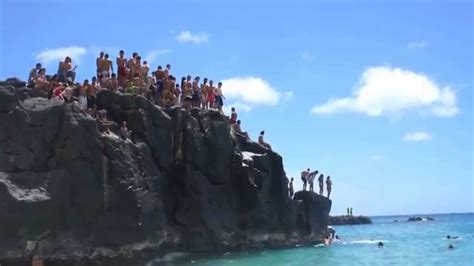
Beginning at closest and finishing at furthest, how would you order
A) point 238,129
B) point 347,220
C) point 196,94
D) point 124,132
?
point 124,132 < point 196,94 < point 238,129 < point 347,220

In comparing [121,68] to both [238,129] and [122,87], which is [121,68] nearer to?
[122,87]

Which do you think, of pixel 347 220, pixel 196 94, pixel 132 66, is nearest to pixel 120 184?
pixel 132 66

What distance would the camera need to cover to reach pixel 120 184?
2748cm

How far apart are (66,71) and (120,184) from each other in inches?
260

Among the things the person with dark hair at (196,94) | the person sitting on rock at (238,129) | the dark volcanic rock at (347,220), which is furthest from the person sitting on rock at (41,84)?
the dark volcanic rock at (347,220)

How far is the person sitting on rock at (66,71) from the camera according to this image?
29.7 meters

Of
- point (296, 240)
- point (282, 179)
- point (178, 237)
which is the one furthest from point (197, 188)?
point (296, 240)

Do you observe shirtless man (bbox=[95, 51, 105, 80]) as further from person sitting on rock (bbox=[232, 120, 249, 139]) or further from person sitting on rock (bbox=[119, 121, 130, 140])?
person sitting on rock (bbox=[232, 120, 249, 139])

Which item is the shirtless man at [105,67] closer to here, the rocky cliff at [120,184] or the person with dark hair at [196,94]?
the rocky cliff at [120,184]

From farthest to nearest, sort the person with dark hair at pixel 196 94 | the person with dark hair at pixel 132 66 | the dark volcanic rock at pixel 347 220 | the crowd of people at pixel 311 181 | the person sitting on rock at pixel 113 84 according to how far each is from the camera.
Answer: the dark volcanic rock at pixel 347 220
the crowd of people at pixel 311 181
the person with dark hair at pixel 196 94
the person with dark hair at pixel 132 66
the person sitting on rock at pixel 113 84

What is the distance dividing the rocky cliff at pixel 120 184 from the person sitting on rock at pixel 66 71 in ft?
6.31

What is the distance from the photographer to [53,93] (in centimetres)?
2759

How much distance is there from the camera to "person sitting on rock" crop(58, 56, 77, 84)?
97.6 feet

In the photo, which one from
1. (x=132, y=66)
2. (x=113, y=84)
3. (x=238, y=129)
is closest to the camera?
(x=113, y=84)
